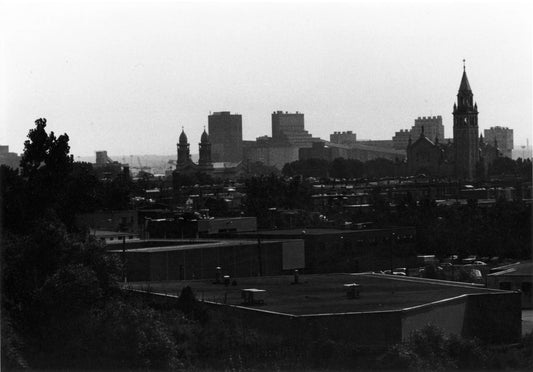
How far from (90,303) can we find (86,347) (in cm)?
116

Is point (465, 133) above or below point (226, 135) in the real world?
below

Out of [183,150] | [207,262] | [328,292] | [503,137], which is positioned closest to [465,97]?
[183,150]

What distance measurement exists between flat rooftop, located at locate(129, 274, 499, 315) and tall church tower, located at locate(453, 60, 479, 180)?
6409 cm

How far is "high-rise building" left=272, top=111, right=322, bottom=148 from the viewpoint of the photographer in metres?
175

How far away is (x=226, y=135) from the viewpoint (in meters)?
173

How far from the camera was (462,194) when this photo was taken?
6200 cm

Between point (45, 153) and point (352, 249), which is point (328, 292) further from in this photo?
point (352, 249)

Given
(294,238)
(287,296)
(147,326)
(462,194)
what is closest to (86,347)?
(147,326)

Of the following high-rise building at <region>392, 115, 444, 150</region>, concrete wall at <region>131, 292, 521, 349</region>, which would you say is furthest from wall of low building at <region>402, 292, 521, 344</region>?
high-rise building at <region>392, 115, 444, 150</region>

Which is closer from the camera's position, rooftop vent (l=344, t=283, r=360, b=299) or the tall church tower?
rooftop vent (l=344, t=283, r=360, b=299)

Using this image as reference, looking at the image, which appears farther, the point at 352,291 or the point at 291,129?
the point at 291,129

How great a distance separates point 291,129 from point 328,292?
166 meters

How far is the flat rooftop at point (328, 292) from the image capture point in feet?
54.9

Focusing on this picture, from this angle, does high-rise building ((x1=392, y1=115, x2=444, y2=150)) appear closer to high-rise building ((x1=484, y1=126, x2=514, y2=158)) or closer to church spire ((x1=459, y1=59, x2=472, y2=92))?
high-rise building ((x1=484, y1=126, x2=514, y2=158))
